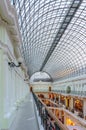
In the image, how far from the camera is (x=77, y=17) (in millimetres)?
49656

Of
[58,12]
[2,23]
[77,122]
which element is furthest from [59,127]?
[58,12]

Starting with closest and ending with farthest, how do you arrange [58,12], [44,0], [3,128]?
[3,128]
[44,0]
[58,12]

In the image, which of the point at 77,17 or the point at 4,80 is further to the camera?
the point at 77,17

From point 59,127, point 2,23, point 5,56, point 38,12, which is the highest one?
point 38,12

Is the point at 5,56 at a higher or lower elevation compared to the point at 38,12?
lower

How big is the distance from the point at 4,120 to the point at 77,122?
92.8ft

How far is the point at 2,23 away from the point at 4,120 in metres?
4.70

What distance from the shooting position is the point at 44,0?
38875mm

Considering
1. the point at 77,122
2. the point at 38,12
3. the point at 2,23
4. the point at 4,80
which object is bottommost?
the point at 77,122

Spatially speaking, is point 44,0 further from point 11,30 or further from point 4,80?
point 4,80

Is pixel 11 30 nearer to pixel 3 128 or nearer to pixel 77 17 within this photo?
pixel 3 128

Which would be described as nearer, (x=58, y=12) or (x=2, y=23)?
(x=2, y=23)

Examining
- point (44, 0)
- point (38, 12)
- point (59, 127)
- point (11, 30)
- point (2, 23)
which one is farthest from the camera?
point (38, 12)

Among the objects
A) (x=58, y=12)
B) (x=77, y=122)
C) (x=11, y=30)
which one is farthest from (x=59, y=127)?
(x=58, y=12)
